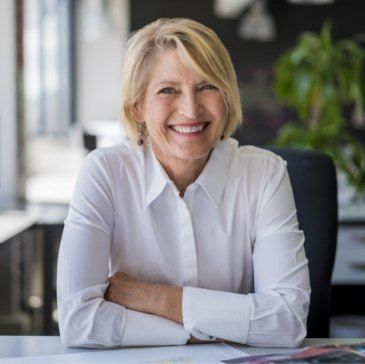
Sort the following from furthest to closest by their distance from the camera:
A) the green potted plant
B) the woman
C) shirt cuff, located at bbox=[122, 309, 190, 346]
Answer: the green potted plant
the woman
shirt cuff, located at bbox=[122, 309, 190, 346]

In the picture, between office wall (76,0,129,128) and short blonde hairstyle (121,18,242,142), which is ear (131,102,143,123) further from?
office wall (76,0,129,128)

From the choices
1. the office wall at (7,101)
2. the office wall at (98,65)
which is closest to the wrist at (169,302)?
the office wall at (7,101)

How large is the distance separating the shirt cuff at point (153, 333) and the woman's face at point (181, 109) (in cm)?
39

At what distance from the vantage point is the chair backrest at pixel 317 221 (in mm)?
1851

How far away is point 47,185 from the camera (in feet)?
14.8

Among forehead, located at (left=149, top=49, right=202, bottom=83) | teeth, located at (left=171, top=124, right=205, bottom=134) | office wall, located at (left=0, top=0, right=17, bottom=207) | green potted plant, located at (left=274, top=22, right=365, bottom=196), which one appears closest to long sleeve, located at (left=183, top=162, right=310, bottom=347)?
teeth, located at (left=171, top=124, right=205, bottom=134)

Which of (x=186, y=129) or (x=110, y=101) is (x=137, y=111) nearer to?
(x=186, y=129)

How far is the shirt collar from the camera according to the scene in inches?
62.7

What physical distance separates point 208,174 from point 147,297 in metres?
0.34

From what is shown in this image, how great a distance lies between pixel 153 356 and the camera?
1251 mm

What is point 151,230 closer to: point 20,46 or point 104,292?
point 104,292

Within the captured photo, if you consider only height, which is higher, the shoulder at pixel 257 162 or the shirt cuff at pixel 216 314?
the shoulder at pixel 257 162

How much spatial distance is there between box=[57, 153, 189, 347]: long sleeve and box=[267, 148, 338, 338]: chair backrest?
20.9 inches

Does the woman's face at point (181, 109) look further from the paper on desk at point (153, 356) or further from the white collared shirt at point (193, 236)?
the paper on desk at point (153, 356)
